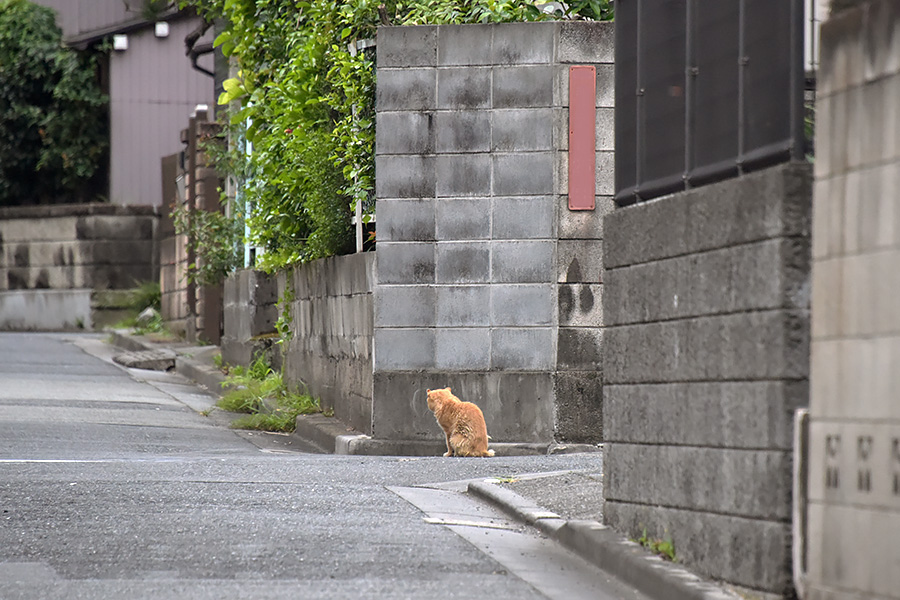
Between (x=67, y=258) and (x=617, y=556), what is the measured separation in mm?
21485

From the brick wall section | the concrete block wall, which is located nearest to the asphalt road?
the concrete block wall

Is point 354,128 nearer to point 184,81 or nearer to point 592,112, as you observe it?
point 592,112

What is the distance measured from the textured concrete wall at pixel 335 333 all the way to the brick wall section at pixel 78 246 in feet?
39.2

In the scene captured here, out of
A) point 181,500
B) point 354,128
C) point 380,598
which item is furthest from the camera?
point 354,128

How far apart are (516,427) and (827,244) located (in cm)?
597

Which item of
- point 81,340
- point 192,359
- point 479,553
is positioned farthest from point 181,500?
point 81,340

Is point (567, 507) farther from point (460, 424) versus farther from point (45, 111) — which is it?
point (45, 111)

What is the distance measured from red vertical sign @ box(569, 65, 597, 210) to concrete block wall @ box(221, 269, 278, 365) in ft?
19.9

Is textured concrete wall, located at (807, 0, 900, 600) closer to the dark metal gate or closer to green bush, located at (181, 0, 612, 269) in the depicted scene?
the dark metal gate

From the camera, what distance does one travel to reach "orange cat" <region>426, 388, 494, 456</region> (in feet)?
31.6

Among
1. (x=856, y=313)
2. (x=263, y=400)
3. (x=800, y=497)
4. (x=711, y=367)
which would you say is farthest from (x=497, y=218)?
(x=856, y=313)

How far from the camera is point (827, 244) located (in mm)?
4398

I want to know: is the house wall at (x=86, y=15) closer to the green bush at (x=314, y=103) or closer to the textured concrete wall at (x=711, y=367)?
the green bush at (x=314, y=103)

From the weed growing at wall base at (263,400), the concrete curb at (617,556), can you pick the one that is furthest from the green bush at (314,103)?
the concrete curb at (617,556)
